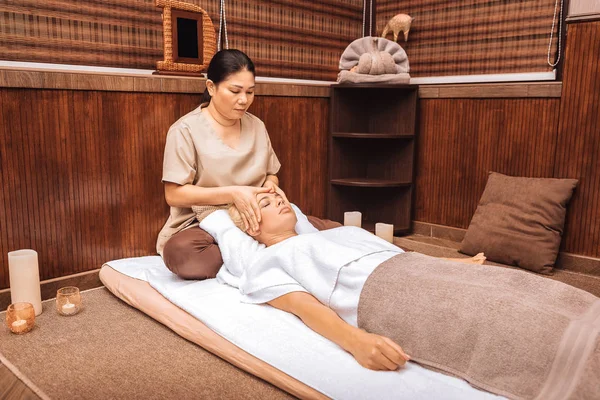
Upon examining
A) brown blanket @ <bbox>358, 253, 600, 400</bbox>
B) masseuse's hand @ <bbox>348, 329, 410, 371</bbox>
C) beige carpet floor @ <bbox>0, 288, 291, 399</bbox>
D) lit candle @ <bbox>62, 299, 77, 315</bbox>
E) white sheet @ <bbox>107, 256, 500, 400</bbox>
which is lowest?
beige carpet floor @ <bbox>0, 288, 291, 399</bbox>

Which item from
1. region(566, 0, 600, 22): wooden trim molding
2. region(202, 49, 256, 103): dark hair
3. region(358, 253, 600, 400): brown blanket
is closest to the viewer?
region(358, 253, 600, 400): brown blanket

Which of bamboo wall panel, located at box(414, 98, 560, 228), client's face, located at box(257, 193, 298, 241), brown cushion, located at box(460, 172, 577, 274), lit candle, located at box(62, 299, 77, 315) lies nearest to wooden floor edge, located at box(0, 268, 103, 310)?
lit candle, located at box(62, 299, 77, 315)

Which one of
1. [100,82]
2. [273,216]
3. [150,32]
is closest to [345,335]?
[273,216]

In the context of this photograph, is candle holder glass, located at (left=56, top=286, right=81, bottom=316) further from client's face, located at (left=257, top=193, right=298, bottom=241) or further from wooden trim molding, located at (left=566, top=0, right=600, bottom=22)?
wooden trim molding, located at (left=566, top=0, right=600, bottom=22)

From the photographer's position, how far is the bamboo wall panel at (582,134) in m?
2.55

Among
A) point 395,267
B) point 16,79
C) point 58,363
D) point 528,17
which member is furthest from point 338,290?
point 528,17

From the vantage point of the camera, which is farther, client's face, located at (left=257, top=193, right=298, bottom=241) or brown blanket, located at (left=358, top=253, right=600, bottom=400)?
client's face, located at (left=257, top=193, right=298, bottom=241)

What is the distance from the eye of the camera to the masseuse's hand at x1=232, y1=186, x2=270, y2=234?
194cm

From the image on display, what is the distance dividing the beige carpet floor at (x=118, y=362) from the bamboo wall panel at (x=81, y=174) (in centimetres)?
37

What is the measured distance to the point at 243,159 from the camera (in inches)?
94.4

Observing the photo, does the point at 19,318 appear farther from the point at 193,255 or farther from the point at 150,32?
the point at 150,32

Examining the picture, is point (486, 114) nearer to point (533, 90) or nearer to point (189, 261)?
point (533, 90)

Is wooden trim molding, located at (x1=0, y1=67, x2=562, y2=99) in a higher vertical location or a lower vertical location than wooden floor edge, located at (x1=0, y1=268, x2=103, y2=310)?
higher

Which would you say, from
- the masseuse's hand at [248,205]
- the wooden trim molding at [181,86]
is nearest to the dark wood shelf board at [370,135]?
the wooden trim molding at [181,86]
